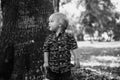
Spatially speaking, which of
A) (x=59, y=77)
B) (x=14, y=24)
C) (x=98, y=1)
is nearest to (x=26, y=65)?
(x=14, y=24)

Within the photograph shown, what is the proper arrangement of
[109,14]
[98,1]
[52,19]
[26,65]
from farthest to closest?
[109,14], [98,1], [26,65], [52,19]

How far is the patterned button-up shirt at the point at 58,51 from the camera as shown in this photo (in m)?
4.54

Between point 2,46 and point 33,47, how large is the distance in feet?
2.34

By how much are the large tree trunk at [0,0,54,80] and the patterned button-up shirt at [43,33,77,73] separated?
141cm

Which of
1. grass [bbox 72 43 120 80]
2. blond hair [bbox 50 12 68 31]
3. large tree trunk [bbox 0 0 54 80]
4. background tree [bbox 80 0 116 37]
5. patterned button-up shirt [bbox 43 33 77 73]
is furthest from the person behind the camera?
background tree [bbox 80 0 116 37]

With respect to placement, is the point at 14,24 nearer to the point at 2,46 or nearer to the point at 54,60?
the point at 2,46

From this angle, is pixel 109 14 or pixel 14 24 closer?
pixel 14 24

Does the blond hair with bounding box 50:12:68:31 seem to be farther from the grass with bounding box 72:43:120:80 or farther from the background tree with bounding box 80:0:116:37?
the background tree with bounding box 80:0:116:37

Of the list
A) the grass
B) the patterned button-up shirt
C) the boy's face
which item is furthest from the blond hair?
the grass

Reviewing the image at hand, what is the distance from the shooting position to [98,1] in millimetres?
45719

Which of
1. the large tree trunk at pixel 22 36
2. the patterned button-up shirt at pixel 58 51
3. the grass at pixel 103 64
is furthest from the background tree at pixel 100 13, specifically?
the patterned button-up shirt at pixel 58 51

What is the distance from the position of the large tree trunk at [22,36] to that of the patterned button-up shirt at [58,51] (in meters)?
1.41

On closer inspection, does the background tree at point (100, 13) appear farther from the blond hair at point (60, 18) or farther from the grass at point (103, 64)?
the blond hair at point (60, 18)

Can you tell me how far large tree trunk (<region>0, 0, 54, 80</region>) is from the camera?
588cm
